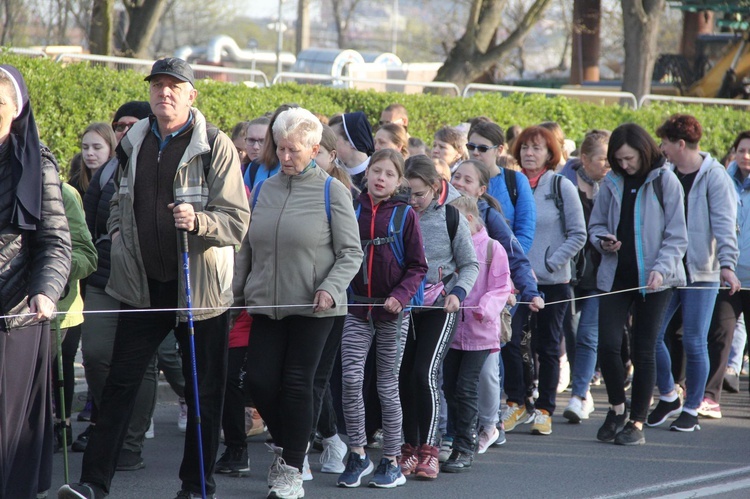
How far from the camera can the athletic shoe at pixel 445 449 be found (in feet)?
22.6

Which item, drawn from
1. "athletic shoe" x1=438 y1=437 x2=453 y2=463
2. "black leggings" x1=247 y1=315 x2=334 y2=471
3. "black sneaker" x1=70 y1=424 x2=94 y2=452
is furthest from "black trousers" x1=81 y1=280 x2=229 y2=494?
"athletic shoe" x1=438 y1=437 x2=453 y2=463

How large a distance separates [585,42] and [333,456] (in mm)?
→ 31782

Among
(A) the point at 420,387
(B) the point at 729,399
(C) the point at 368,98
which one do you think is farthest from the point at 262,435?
(C) the point at 368,98

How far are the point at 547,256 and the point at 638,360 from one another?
3.54 feet

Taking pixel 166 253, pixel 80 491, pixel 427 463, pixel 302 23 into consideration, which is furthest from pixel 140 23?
pixel 302 23

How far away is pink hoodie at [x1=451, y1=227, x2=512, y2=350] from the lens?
683cm

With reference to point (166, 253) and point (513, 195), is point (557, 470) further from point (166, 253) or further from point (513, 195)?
point (166, 253)

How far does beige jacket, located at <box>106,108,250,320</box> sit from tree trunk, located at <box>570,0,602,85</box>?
1049 inches

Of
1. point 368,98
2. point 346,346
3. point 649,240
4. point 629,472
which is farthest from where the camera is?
point 368,98

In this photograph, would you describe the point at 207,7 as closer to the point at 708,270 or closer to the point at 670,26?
the point at 670,26

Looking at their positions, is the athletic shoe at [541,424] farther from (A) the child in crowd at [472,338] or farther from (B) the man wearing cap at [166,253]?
(B) the man wearing cap at [166,253]

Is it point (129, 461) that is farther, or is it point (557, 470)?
point (557, 470)

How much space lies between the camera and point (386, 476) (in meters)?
6.18

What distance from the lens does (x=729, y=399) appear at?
30.9ft
